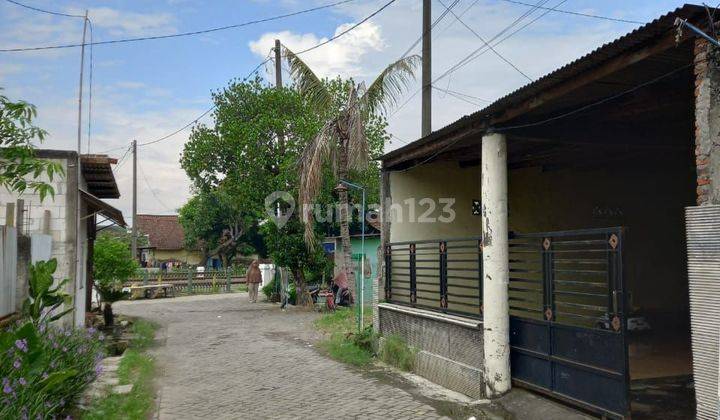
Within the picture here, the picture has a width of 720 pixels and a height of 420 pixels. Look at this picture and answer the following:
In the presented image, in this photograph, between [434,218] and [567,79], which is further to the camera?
[434,218]

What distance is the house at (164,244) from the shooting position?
53.9m

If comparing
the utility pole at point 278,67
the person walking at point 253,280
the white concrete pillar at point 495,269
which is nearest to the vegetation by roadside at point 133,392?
the white concrete pillar at point 495,269

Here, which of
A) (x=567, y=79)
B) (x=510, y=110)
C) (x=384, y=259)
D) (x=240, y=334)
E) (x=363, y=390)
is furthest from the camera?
(x=240, y=334)

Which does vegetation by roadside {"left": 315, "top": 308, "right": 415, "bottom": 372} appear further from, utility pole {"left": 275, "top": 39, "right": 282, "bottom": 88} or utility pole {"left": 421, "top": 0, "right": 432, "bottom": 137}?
utility pole {"left": 275, "top": 39, "right": 282, "bottom": 88}

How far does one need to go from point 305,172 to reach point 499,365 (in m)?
8.58

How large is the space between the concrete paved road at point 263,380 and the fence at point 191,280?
44.1 feet

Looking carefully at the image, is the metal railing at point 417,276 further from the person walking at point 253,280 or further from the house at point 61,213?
the person walking at point 253,280

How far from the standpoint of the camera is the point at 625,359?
5.71 m

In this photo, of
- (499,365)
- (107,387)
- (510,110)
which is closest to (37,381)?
(107,387)

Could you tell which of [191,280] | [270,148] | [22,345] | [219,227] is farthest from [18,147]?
[219,227]

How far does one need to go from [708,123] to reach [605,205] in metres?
7.93

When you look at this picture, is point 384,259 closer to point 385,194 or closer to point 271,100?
point 385,194

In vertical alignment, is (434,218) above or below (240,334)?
above

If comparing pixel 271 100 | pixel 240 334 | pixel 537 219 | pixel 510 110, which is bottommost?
pixel 240 334
